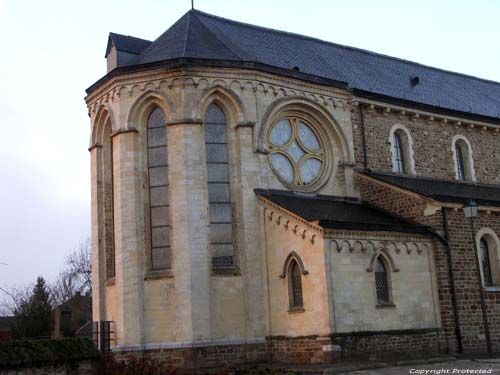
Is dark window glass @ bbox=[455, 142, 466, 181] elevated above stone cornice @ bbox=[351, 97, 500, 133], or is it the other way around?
stone cornice @ bbox=[351, 97, 500, 133]

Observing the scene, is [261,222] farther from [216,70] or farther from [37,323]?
[37,323]

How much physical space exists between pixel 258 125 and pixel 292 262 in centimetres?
519

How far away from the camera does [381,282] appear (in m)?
21.8

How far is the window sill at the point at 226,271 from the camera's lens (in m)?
22.3

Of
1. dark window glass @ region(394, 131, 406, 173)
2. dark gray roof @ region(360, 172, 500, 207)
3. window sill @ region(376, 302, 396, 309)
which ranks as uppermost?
dark window glass @ region(394, 131, 406, 173)

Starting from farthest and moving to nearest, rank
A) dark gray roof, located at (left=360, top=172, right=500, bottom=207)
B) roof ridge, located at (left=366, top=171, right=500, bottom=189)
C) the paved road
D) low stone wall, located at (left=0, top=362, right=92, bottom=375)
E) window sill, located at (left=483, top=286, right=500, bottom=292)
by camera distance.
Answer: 1. roof ridge, located at (left=366, top=171, right=500, bottom=189)
2. dark gray roof, located at (left=360, top=172, right=500, bottom=207)
3. window sill, located at (left=483, top=286, right=500, bottom=292)
4. the paved road
5. low stone wall, located at (left=0, top=362, right=92, bottom=375)

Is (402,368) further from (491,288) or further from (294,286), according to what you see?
(491,288)

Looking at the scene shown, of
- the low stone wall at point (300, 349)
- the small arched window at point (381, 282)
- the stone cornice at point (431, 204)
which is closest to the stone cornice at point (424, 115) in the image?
the stone cornice at point (431, 204)

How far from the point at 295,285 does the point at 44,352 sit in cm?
846

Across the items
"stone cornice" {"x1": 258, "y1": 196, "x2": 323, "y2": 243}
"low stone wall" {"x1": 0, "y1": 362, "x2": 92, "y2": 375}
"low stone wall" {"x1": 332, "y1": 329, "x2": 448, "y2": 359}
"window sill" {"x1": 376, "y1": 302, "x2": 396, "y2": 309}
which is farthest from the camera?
"window sill" {"x1": 376, "y1": 302, "x2": 396, "y2": 309}

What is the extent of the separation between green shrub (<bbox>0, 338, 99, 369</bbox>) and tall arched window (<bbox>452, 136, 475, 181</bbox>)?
1942 cm

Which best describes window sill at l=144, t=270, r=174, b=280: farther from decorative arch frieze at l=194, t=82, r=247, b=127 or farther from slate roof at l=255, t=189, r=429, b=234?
decorative arch frieze at l=194, t=82, r=247, b=127

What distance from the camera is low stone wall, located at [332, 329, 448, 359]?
20.2 meters

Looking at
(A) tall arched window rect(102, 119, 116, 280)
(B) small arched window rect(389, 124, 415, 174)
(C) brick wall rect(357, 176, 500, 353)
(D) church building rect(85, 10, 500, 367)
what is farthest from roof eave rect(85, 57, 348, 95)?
(C) brick wall rect(357, 176, 500, 353)
